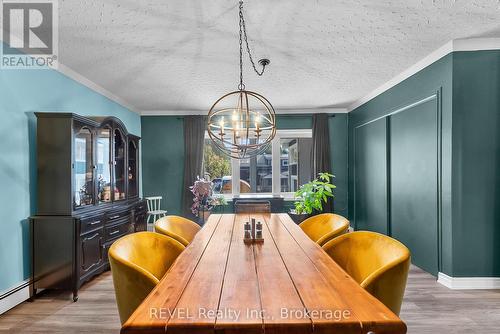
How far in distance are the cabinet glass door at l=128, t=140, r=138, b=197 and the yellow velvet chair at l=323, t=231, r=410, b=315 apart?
11.0 ft

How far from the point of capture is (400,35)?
2691 mm

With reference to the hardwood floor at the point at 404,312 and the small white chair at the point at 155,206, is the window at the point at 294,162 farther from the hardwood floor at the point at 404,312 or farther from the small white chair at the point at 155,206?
the hardwood floor at the point at 404,312

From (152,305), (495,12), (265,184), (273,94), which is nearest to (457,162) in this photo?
(495,12)

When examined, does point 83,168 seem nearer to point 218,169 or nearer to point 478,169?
point 218,169

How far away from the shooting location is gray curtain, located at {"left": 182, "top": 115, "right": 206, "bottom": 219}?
18.6ft

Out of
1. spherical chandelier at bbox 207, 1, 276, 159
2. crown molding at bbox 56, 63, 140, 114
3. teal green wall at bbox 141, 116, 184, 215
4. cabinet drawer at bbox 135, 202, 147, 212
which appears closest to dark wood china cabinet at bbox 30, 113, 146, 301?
crown molding at bbox 56, 63, 140, 114

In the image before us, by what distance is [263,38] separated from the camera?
105 inches

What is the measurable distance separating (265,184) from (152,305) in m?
5.05

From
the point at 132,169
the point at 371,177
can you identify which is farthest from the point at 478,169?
the point at 132,169

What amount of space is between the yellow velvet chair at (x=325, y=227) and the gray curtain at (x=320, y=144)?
309 centimetres

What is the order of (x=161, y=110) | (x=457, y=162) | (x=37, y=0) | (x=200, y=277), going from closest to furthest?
(x=200, y=277) → (x=37, y=0) → (x=457, y=162) → (x=161, y=110)

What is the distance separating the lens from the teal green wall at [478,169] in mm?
2893

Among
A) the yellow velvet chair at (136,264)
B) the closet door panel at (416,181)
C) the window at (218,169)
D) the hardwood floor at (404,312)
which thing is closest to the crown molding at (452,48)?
the closet door panel at (416,181)

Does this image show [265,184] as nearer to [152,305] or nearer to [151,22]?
[151,22]
